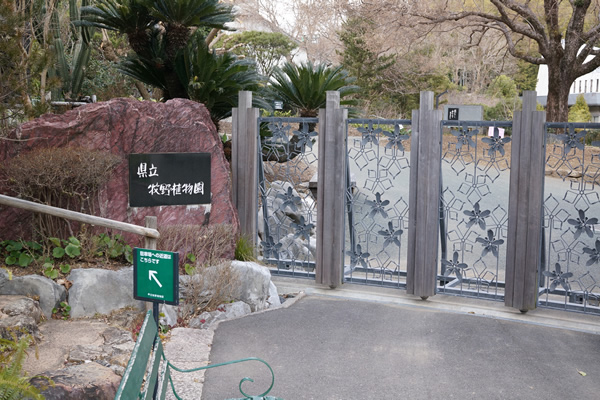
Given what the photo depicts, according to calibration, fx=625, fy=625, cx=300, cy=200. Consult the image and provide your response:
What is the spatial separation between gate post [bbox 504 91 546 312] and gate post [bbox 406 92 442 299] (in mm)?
807

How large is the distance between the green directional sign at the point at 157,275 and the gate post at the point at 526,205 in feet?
13.5

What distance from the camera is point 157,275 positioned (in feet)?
13.1

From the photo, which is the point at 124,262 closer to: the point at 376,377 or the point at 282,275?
the point at 282,275

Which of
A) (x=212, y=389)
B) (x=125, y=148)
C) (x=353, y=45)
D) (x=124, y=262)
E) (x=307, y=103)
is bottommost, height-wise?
(x=212, y=389)

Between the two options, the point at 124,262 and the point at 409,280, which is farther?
the point at 409,280

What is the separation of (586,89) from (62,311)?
42510 millimetres

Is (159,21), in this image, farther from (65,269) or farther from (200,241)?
(65,269)

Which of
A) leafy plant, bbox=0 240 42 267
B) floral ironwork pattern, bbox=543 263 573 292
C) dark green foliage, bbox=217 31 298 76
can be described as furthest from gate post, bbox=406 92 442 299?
dark green foliage, bbox=217 31 298 76

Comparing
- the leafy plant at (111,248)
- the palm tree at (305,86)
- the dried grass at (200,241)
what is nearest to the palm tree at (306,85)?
the palm tree at (305,86)

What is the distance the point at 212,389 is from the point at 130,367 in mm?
2469

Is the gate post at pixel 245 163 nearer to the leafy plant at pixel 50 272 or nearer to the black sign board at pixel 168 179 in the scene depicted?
the black sign board at pixel 168 179

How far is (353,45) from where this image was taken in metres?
27.0

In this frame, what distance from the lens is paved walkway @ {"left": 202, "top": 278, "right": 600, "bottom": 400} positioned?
15.9ft

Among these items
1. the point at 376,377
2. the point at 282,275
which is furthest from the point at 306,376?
the point at 282,275
